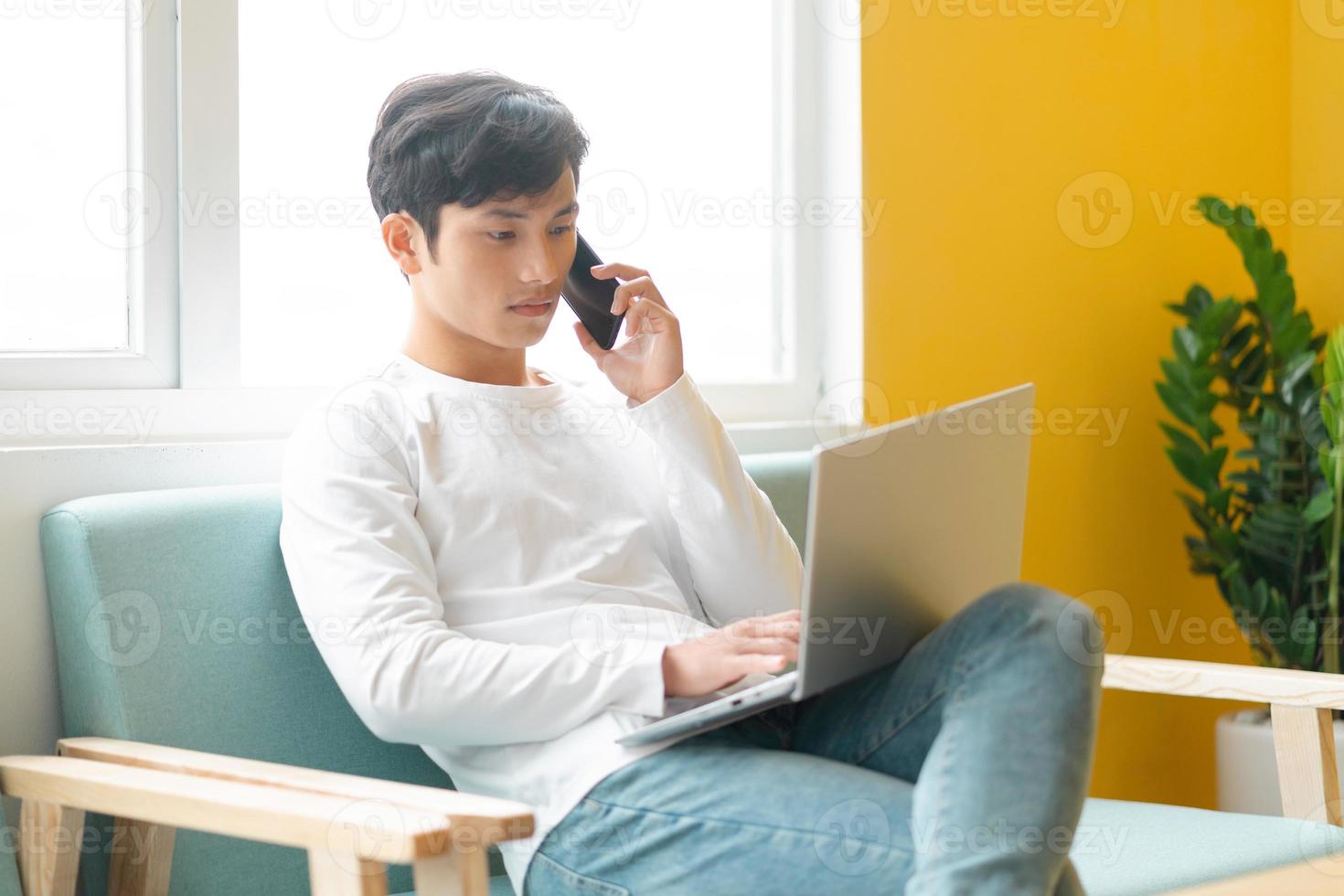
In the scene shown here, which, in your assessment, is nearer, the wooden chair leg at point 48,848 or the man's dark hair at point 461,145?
the wooden chair leg at point 48,848

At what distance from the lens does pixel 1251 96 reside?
2.85 meters

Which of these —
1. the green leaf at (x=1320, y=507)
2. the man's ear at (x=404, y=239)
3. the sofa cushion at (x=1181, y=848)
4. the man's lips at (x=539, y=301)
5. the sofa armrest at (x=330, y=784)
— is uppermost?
the man's ear at (x=404, y=239)

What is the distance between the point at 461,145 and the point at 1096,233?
1.51 metres

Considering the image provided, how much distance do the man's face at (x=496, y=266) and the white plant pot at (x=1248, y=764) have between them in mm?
1644

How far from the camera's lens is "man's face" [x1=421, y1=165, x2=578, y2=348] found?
5.05 ft

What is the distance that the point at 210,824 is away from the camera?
1.13 m

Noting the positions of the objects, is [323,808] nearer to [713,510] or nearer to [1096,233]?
[713,510]

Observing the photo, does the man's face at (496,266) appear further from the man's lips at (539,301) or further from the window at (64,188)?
the window at (64,188)

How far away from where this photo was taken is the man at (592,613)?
1139 mm

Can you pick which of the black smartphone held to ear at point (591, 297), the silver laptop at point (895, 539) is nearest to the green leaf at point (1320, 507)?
the silver laptop at point (895, 539)

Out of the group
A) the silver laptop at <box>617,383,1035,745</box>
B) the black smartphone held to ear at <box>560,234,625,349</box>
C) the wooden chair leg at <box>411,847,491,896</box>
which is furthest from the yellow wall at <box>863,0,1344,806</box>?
the wooden chair leg at <box>411,847,491,896</box>

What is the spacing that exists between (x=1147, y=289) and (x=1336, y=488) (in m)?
0.55

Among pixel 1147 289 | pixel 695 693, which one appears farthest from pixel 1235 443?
pixel 695 693

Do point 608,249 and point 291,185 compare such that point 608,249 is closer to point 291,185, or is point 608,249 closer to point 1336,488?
point 291,185
